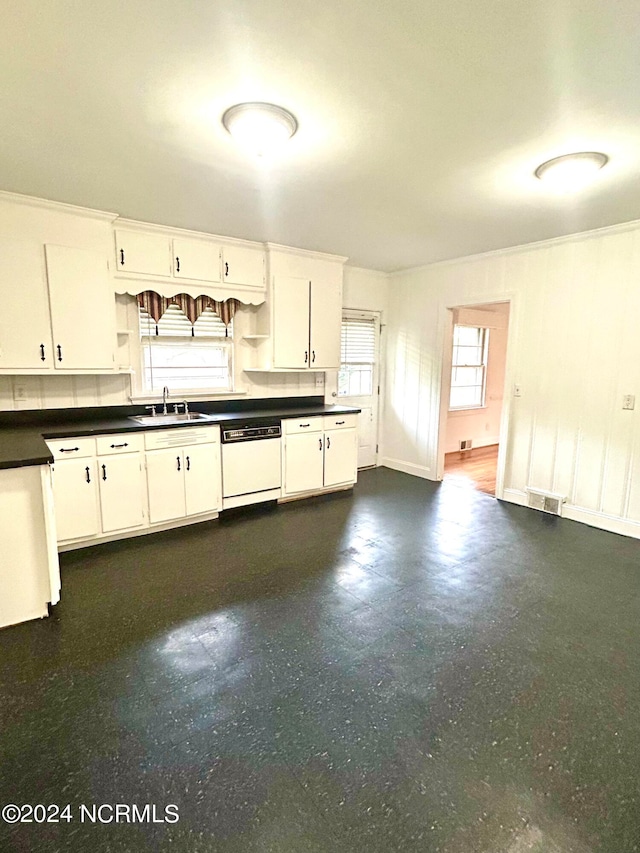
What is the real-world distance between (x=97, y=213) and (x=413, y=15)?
2.83 m

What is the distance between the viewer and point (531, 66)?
1.72 meters

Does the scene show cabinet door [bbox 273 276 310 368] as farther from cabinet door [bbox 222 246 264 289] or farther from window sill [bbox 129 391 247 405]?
window sill [bbox 129 391 247 405]

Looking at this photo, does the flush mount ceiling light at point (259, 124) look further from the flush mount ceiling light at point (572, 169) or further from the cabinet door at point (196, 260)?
the cabinet door at point (196, 260)

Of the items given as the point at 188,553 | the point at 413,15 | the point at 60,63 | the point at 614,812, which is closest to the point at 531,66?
the point at 413,15

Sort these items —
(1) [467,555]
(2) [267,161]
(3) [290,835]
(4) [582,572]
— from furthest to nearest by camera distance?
(1) [467,555] → (4) [582,572] → (2) [267,161] → (3) [290,835]

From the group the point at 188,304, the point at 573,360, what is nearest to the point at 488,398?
the point at 573,360

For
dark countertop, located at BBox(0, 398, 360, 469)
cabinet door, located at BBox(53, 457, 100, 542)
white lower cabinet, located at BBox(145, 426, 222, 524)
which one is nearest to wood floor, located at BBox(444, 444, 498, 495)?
dark countertop, located at BBox(0, 398, 360, 469)

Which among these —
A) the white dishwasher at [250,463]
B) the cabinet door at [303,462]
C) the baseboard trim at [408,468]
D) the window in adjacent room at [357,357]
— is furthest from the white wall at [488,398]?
the white dishwasher at [250,463]

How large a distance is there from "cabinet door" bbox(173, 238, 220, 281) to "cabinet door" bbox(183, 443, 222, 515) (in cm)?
158

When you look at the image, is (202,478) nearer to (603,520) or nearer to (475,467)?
(603,520)

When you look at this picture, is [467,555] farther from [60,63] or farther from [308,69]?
[60,63]

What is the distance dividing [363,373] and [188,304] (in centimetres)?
251

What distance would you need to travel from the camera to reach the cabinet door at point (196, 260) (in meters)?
3.92

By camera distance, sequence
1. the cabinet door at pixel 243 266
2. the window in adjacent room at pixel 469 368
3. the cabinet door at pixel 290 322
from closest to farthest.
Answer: the cabinet door at pixel 243 266
the cabinet door at pixel 290 322
the window in adjacent room at pixel 469 368
